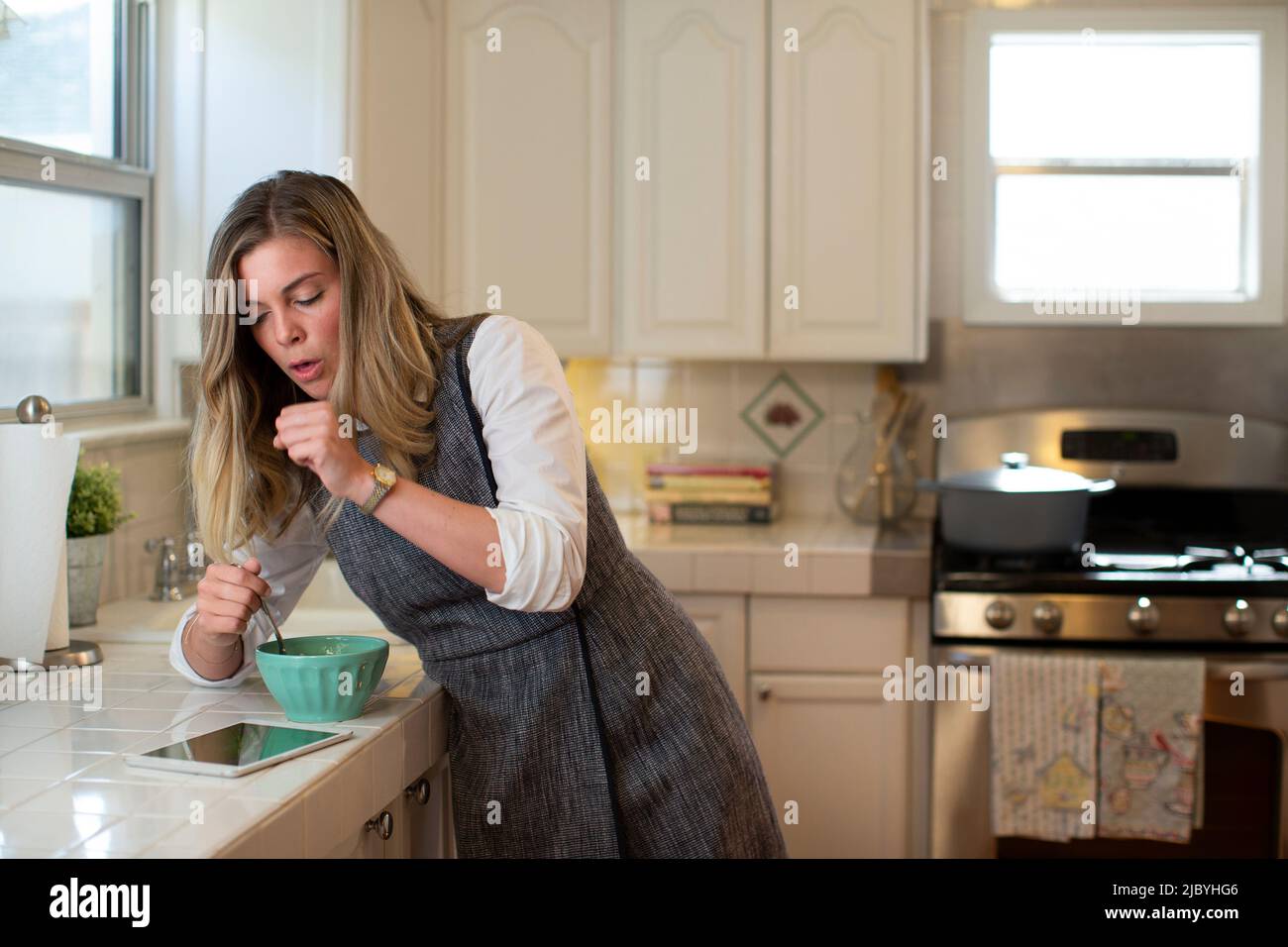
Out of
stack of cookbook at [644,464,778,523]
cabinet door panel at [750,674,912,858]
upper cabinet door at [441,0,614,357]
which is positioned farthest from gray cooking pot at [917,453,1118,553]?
upper cabinet door at [441,0,614,357]

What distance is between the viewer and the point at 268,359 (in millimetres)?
1559

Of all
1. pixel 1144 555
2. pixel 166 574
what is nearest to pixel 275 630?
pixel 166 574

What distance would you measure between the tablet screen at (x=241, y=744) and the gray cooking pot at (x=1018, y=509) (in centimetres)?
154

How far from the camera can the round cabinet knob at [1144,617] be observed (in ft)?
8.25

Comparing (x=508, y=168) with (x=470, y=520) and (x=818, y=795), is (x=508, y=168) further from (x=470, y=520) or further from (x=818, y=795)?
(x=470, y=520)

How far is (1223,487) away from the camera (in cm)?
308

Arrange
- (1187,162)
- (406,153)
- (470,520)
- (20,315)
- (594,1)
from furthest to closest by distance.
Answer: (1187,162) → (594,1) → (406,153) → (20,315) → (470,520)

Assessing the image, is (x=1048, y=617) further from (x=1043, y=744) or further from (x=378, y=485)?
(x=378, y=485)

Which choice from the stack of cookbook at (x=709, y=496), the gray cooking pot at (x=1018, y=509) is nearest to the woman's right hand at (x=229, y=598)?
the gray cooking pot at (x=1018, y=509)

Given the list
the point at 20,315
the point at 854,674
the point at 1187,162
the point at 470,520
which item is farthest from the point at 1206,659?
the point at 20,315

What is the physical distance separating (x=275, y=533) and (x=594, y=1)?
5.81 feet

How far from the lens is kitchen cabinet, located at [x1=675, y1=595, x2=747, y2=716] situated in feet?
8.91

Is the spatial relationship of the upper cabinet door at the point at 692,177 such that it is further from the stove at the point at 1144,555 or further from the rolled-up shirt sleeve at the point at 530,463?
the rolled-up shirt sleeve at the point at 530,463

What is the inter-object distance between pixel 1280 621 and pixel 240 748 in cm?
200
